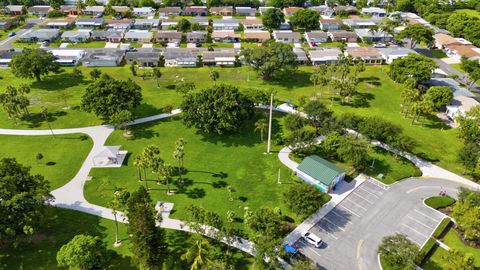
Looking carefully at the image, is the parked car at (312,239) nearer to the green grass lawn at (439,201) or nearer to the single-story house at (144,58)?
the green grass lawn at (439,201)

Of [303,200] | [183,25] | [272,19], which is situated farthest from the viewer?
[272,19]

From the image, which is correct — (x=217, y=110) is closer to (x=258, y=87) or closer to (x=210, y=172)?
(x=210, y=172)

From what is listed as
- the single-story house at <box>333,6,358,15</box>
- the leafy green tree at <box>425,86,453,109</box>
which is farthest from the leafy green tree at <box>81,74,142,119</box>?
the single-story house at <box>333,6,358,15</box>

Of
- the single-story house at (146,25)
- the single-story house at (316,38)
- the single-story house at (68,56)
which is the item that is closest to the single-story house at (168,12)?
the single-story house at (146,25)

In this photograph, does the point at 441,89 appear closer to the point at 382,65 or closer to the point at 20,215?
the point at 382,65

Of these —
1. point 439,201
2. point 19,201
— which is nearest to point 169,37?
point 19,201
